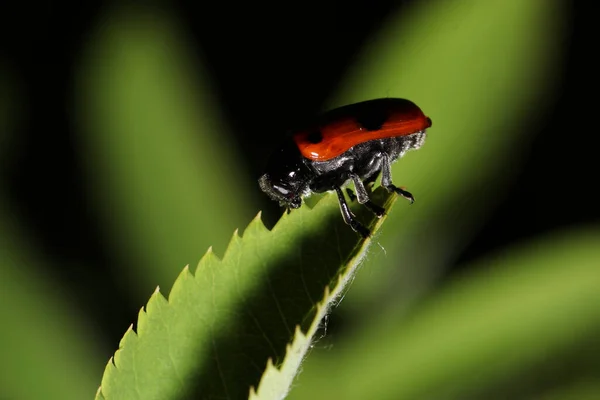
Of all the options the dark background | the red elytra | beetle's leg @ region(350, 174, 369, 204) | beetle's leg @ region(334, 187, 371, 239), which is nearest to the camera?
beetle's leg @ region(334, 187, 371, 239)

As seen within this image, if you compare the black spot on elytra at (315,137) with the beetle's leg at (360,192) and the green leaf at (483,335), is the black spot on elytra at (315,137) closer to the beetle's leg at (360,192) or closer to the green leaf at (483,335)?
the beetle's leg at (360,192)

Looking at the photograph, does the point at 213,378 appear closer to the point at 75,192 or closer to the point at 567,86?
the point at 75,192

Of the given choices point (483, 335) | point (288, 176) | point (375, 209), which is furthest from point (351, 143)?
point (483, 335)

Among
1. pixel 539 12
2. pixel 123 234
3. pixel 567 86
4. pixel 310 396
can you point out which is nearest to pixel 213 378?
pixel 310 396

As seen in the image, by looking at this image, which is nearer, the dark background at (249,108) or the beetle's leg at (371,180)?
the beetle's leg at (371,180)

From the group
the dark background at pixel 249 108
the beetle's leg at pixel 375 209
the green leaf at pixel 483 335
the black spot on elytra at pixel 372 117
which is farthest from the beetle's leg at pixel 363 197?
the dark background at pixel 249 108

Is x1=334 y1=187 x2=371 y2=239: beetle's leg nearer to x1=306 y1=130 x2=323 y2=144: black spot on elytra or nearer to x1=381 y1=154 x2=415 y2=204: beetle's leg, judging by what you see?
x1=381 y1=154 x2=415 y2=204: beetle's leg

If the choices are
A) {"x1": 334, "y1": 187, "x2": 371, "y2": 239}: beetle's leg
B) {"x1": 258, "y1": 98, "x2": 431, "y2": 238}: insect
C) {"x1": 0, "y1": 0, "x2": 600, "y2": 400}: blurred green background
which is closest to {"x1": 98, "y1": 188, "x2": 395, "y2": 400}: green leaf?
{"x1": 334, "y1": 187, "x2": 371, "y2": 239}: beetle's leg
